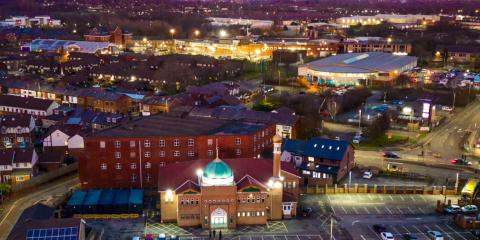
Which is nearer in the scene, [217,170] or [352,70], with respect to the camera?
[217,170]

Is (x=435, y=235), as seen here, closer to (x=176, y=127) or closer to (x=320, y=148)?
(x=320, y=148)

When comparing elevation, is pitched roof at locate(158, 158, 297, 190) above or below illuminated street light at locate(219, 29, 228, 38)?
below

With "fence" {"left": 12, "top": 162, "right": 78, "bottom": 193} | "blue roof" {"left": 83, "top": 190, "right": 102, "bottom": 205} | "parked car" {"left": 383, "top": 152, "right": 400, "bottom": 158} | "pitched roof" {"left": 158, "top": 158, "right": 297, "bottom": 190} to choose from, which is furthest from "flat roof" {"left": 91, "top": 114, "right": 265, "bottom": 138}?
"parked car" {"left": 383, "top": 152, "right": 400, "bottom": 158}

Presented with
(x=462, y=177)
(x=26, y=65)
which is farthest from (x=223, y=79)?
(x=462, y=177)

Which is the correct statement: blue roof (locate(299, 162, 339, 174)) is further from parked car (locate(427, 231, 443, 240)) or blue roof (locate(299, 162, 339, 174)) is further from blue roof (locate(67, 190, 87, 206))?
blue roof (locate(67, 190, 87, 206))

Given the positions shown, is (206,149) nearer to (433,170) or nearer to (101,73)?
(433,170)

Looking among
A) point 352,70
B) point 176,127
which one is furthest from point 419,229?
point 352,70
